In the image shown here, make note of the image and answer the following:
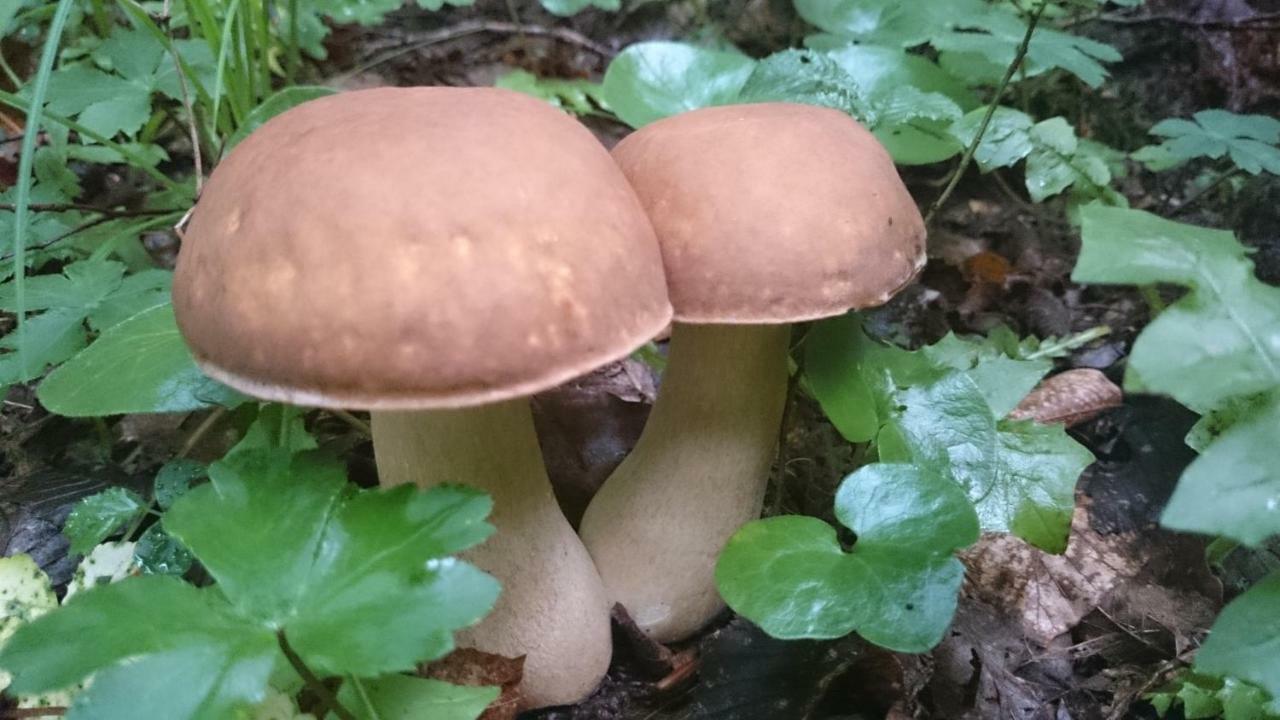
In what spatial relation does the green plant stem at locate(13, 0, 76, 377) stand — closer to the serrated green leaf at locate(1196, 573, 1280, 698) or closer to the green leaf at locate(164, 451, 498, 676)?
the green leaf at locate(164, 451, 498, 676)

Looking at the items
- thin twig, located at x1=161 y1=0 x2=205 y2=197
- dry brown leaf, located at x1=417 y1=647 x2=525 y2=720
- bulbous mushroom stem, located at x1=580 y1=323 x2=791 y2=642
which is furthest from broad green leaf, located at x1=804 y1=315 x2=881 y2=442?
thin twig, located at x1=161 y1=0 x2=205 y2=197

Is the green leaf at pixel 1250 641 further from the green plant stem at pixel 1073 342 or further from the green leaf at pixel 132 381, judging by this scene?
the green leaf at pixel 132 381

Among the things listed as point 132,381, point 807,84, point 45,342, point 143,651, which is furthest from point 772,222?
point 45,342

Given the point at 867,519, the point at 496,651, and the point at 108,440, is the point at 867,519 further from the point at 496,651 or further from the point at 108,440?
the point at 108,440

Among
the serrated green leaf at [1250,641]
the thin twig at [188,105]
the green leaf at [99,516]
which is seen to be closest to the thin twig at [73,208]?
the thin twig at [188,105]

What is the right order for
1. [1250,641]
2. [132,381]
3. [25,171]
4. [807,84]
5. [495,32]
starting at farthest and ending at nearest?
1. [495,32]
2. [807,84]
3. [132,381]
4. [25,171]
5. [1250,641]

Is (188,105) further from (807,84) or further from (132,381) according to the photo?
(807,84)
